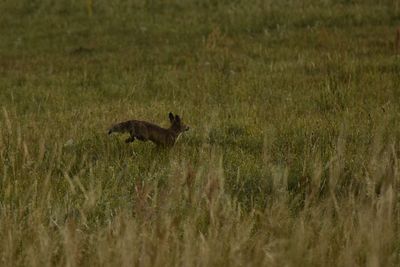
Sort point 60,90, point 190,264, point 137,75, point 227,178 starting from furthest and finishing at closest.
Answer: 1. point 137,75
2. point 60,90
3. point 227,178
4. point 190,264

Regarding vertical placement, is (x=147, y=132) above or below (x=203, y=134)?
above

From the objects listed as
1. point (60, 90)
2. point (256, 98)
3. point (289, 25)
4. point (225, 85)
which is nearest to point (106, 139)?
point (256, 98)

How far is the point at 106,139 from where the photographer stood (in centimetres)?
625

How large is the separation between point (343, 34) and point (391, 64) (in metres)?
3.82

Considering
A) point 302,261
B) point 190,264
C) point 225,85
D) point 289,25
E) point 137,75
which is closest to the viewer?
point 190,264

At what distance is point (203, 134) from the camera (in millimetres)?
6414

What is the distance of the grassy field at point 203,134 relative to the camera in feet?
9.95

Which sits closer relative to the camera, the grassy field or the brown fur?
the grassy field

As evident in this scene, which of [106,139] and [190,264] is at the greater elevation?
[190,264]

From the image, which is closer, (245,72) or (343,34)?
(245,72)

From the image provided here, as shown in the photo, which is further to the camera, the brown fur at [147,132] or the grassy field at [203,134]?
the brown fur at [147,132]

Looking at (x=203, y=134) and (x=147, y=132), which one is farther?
(x=203, y=134)

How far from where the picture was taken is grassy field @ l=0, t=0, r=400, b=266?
3.03 meters

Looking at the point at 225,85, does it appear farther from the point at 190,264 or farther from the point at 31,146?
the point at 190,264
